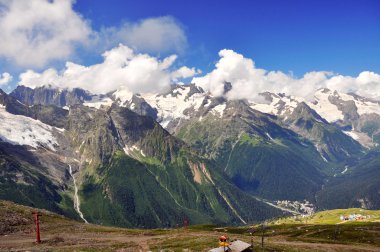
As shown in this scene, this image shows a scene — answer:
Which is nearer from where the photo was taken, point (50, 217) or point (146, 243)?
point (146, 243)

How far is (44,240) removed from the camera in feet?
320

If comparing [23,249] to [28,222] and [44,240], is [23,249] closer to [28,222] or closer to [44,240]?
→ [44,240]

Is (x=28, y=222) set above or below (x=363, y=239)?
above

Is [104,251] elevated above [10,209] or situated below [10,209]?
below

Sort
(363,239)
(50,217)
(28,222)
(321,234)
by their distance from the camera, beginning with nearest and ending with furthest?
(28,222), (50,217), (363,239), (321,234)

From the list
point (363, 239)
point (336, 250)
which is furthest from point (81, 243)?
point (363, 239)

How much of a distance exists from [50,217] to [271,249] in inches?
2887

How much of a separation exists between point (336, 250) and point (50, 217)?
87.2 metres

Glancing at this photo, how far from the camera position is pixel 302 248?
346 ft

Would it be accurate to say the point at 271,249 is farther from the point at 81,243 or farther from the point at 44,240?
the point at 44,240

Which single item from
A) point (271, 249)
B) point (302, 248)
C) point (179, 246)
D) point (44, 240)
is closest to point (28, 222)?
point (44, 240)

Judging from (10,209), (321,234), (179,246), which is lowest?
(321,234)

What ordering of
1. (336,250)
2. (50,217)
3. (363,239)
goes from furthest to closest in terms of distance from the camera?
(363,239) → (50,217) → (336,250)

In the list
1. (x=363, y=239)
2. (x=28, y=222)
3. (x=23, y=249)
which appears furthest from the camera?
(x=363, y=239)
